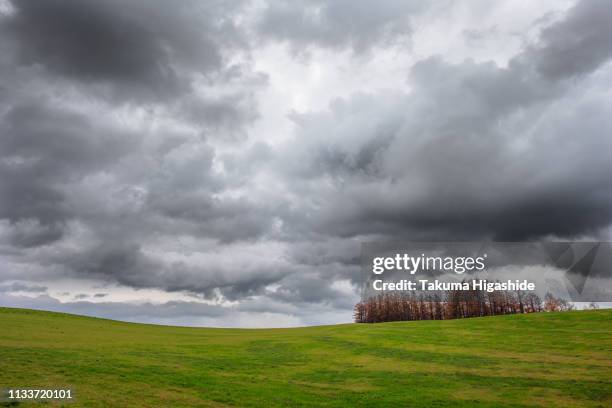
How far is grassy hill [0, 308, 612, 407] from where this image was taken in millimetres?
32312

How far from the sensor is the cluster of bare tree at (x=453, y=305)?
15588 centimetres

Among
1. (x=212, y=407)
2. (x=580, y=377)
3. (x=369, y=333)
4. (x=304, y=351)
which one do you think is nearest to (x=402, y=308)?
(x=369, y=333)

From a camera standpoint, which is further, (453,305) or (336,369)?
(453,305)

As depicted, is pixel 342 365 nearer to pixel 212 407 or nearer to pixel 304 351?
pixel 304 351

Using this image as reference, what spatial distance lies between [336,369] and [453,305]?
124 metres

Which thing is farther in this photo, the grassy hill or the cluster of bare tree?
the cluster of bare tree

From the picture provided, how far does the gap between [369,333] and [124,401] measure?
4849cm

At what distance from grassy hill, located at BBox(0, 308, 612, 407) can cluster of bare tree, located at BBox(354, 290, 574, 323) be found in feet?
306

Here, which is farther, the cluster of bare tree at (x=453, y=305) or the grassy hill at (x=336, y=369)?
the cluster of bare tree at (x=453, y=305)

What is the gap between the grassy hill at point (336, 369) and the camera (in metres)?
32.3

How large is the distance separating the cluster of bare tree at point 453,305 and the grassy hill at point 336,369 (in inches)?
3678

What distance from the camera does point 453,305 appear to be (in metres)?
157

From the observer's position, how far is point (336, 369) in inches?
1767

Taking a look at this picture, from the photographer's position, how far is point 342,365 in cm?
4688
